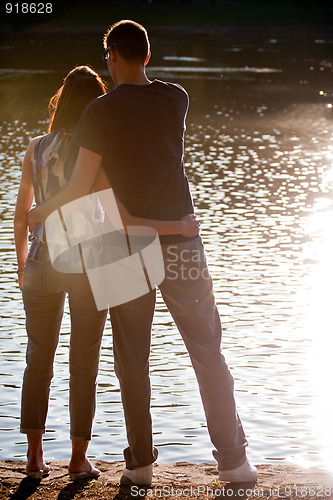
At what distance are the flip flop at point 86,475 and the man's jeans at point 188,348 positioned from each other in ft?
0.69

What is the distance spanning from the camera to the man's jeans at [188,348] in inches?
159

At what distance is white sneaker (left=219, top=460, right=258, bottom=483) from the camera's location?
13.6 ft

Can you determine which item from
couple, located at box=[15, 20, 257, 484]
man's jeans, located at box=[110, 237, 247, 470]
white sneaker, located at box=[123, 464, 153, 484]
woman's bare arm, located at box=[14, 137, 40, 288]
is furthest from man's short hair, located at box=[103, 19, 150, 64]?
white sneaker, located at box=[123, 464, 153, 484]

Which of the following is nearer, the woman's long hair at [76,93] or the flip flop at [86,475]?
the woman's long hair at [76,93]

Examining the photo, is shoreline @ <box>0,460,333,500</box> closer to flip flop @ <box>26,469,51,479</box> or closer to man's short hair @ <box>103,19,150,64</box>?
flip flop @ <box>26,469,51,479</box>

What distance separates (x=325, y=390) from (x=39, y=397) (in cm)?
215

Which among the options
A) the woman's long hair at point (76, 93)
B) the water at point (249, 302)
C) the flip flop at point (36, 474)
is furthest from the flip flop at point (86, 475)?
the woman's long hair at point (76, 93)

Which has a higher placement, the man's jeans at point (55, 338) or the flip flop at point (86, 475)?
the man's jeans at point (55, 338)

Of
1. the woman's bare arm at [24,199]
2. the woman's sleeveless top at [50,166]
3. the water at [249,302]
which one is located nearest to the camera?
the woman's sleeveless top at [50,166]

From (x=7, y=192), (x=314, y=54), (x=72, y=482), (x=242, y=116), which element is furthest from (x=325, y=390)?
(x=314, y=54)

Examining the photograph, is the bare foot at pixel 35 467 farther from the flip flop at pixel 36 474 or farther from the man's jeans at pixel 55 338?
the man's jeans at pixel 55 338

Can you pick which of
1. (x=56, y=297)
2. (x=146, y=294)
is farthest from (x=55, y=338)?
(x=146, y=294)

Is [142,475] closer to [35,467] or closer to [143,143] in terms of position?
[35,467]

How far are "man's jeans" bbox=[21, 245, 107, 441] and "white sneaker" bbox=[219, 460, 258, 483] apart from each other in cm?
55
